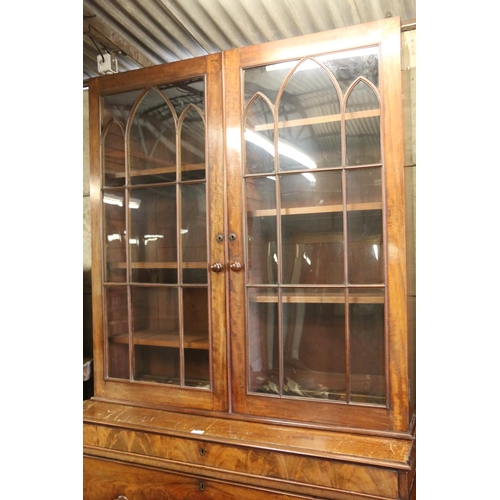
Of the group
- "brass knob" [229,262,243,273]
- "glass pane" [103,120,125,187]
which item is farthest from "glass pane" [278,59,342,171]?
"glass pane" [103,120,125,187]

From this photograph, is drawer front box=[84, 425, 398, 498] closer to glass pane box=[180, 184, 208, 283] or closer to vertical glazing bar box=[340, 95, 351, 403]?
vertical glazing bar box=[340, 95, 351, 403]

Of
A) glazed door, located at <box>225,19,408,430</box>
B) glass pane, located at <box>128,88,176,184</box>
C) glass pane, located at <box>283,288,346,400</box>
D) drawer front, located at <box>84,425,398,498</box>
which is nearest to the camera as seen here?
drawer front, located at <box>84,425,398,498</box>

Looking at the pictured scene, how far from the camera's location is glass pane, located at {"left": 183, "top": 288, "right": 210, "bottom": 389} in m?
1.55

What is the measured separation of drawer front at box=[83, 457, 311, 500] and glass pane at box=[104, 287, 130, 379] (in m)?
0.34

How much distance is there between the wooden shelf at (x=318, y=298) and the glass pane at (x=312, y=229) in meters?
0.04

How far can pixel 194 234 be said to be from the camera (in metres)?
1.59

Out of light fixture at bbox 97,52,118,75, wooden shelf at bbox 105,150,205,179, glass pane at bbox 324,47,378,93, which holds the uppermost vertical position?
light fixture at bbox 97,52,118,75

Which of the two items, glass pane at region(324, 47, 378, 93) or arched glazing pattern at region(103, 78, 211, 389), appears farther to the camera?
arched glazing pattern at region(103, 78, 211, 389)

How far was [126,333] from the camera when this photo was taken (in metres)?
1.70

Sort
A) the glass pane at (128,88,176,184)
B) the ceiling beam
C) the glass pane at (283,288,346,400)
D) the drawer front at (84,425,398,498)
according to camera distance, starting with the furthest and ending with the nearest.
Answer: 1. the ceiling beam
2. the glass pane at (128,88,176,184)
3. the glass pane at (283,288,346,400)
4. the drawer front at (84,425,398,498)

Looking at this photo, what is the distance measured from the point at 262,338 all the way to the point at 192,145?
764 millimetres

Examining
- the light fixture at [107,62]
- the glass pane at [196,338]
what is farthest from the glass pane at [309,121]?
the light fixture at [107,62]

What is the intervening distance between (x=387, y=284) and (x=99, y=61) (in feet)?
5.35

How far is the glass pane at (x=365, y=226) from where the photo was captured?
1335 mm
